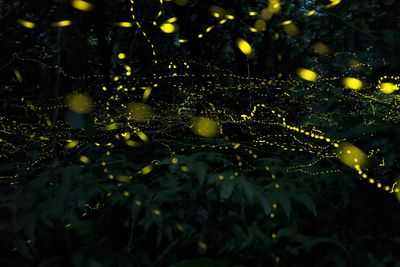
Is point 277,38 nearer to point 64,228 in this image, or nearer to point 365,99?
point 365,99

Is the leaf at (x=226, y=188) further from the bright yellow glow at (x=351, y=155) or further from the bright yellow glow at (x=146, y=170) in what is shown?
the bright yellow glow at (x=351, y=155)

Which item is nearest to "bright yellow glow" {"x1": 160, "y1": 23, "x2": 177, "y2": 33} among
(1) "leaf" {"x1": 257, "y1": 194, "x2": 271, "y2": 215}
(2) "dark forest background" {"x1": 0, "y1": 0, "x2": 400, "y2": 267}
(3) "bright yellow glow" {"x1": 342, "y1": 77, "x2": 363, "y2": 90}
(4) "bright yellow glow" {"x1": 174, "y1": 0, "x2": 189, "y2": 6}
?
(2) "dark forest background" {"x1": 0, "y1": 0, "x2": 400, "y2": 267}

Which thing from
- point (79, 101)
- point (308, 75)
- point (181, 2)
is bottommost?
point (79, 101)

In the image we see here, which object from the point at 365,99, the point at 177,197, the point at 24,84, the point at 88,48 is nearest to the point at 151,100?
the point at 88,48

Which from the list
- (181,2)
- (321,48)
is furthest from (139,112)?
(321,48)

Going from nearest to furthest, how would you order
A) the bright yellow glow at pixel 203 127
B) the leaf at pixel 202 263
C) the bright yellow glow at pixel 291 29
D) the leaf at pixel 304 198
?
the leaf at pixel 202 263 → the leaf at pixel 304 198 → the bright yellow glow at pixel 203 127 → the bright yellow glow at pixel 291 29

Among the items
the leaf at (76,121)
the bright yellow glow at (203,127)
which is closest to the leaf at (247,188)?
the leaf at (76,121)

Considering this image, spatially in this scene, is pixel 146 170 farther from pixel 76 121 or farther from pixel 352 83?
pixel 352 83
